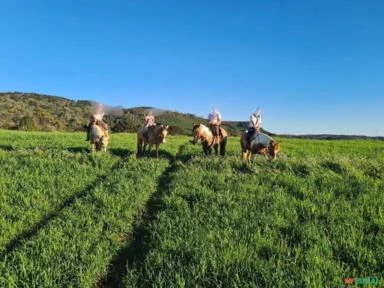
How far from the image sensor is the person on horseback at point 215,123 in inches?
945

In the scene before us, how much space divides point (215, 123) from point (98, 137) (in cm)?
662

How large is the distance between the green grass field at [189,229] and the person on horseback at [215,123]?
883cm

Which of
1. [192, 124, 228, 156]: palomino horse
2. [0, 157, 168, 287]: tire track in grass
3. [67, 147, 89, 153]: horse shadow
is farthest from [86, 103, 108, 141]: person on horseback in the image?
[0, 157, 168, 287]: tire track in grass

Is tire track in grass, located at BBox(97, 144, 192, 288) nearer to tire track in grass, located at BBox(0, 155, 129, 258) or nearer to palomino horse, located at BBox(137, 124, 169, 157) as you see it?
tire track in grass, located at BBox(0, 155, 129, 258)

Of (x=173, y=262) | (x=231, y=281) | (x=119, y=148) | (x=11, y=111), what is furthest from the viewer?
(x=11, y=111)

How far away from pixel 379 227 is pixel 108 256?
213 inches

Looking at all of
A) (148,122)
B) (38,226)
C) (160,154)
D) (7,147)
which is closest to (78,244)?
(38,226)

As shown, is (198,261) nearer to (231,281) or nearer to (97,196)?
(231,281)

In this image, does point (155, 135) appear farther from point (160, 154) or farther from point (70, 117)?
point (70, 117)

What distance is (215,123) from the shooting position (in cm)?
2431

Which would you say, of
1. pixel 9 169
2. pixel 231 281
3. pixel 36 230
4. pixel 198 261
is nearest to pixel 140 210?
pixel 36 230

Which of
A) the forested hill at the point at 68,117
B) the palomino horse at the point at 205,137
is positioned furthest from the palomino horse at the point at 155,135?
the forested hill at the point at 68,117

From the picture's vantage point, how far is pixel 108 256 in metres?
7.61

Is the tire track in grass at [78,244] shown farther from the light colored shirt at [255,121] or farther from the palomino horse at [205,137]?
the palomino horse at [205,137]
